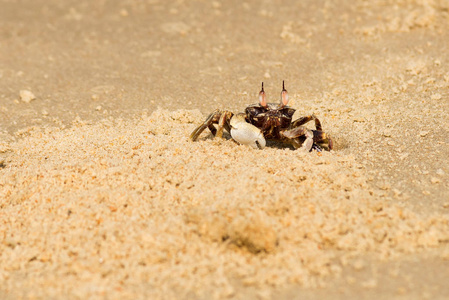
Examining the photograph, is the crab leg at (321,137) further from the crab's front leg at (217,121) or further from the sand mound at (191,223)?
the crab's front leg at (217,121)

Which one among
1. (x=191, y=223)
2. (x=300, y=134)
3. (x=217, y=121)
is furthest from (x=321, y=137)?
(x=191, y=223)

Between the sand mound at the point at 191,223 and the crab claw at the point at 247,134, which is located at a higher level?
the crab claw at the point at 247,134

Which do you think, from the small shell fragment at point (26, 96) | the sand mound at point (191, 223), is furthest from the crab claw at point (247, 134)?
the small shell fragment at point (26, 96)

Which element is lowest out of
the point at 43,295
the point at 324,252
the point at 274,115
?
the point at 43,295

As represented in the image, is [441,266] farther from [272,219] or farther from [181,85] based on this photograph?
[181,85]

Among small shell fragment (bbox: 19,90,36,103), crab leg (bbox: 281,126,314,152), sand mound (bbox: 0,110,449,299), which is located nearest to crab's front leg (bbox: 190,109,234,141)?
sand mound (bbox: 0,110,449,299)

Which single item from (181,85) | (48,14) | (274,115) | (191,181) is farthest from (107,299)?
(48,14)
